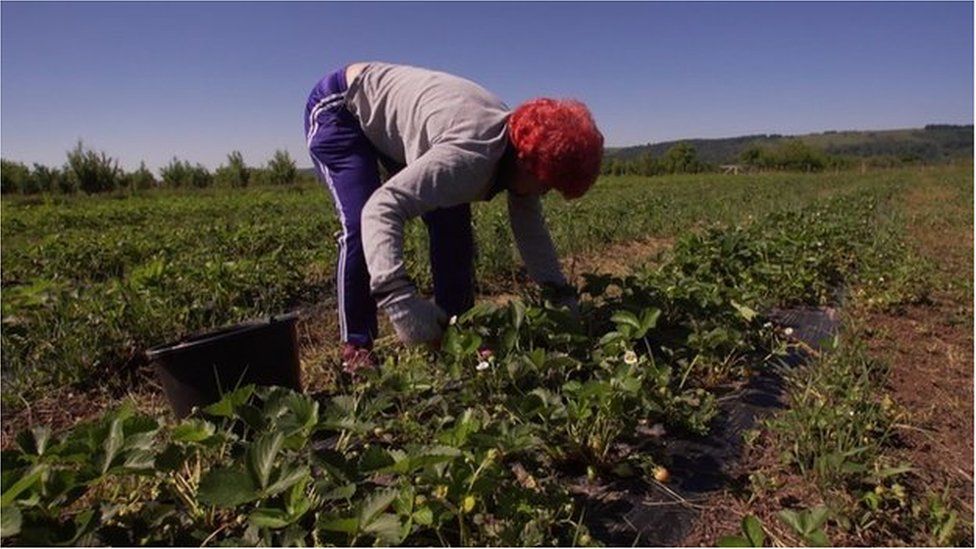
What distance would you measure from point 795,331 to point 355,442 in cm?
226

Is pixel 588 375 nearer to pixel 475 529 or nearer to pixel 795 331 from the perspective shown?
pixel 475 529

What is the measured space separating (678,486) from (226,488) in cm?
113

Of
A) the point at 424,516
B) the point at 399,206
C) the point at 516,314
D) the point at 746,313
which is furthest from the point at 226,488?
the point at 746,313

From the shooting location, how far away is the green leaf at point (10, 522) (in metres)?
1.17

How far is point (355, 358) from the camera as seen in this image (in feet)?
7.88

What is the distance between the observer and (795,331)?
10.5 ft

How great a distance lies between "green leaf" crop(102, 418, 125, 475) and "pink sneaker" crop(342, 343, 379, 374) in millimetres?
942

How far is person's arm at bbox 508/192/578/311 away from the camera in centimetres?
270

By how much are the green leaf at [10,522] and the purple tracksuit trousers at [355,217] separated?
1.31m

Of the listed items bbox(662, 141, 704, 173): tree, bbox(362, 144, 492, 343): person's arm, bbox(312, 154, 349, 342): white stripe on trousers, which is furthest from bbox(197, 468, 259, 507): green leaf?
bbox(662, 141, 704, 173): tree

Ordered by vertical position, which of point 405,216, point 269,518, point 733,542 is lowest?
point 733,542

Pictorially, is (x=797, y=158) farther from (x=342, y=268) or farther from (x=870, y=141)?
(x=870, y=141)

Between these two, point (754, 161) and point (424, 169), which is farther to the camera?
point (754, 161)

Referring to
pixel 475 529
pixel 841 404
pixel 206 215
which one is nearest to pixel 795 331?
pixel 841 404
